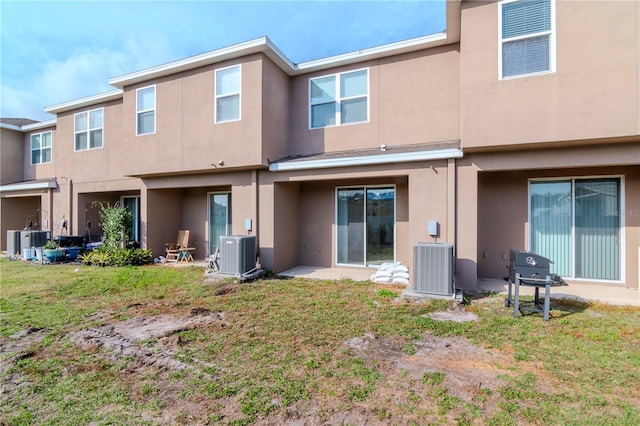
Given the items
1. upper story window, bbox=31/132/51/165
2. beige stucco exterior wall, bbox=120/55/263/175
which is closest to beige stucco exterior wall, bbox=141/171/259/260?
beige stucco exterior wall, bbox=120/55/263/175

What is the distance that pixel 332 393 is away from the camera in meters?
2.87

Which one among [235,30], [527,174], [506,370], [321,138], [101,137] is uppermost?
[235,30]

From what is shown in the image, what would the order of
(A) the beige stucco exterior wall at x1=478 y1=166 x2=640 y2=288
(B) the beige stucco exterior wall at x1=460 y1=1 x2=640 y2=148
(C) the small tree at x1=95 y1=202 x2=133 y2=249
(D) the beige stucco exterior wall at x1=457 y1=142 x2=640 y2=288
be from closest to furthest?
(B) the beige stucco exterior wall at x1=460 y1=1 x2=640 y2=148, (D) the beige stucco exterior wall at x1=457 y1=142 x2=640 y2=288, (A) the beige stucco exterior wall at x1=478 y1=166 x2=640 y2=288, (C) the small tree at x1=95 y1=202 x2=133 y2=249

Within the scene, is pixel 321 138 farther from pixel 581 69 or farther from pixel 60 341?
pixel 60 341

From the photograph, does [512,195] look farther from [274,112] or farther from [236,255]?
[236,255]

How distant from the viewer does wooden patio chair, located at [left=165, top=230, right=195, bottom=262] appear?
10398 mm

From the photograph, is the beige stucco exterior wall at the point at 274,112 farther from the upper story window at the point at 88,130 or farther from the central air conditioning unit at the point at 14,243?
the central air conditioning unit at the point at 14,243

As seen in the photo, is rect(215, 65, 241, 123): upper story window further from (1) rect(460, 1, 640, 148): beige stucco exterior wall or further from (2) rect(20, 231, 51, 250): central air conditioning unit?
(2) rect(20, 231, 51, 250): central air conditioning unit

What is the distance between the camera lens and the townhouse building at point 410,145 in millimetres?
5562

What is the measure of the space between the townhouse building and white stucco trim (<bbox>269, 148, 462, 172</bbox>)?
0.04m

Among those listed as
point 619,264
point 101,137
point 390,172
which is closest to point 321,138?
point 390,172

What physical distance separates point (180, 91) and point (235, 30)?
294 cm

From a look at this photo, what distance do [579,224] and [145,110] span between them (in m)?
12.4

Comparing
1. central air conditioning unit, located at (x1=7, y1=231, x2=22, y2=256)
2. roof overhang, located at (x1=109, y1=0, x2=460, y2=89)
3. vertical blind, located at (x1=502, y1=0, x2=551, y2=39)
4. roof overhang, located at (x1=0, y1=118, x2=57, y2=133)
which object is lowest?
central air conditioning unit, located at (x1=7, y1=231, x2=22, y2=256)
